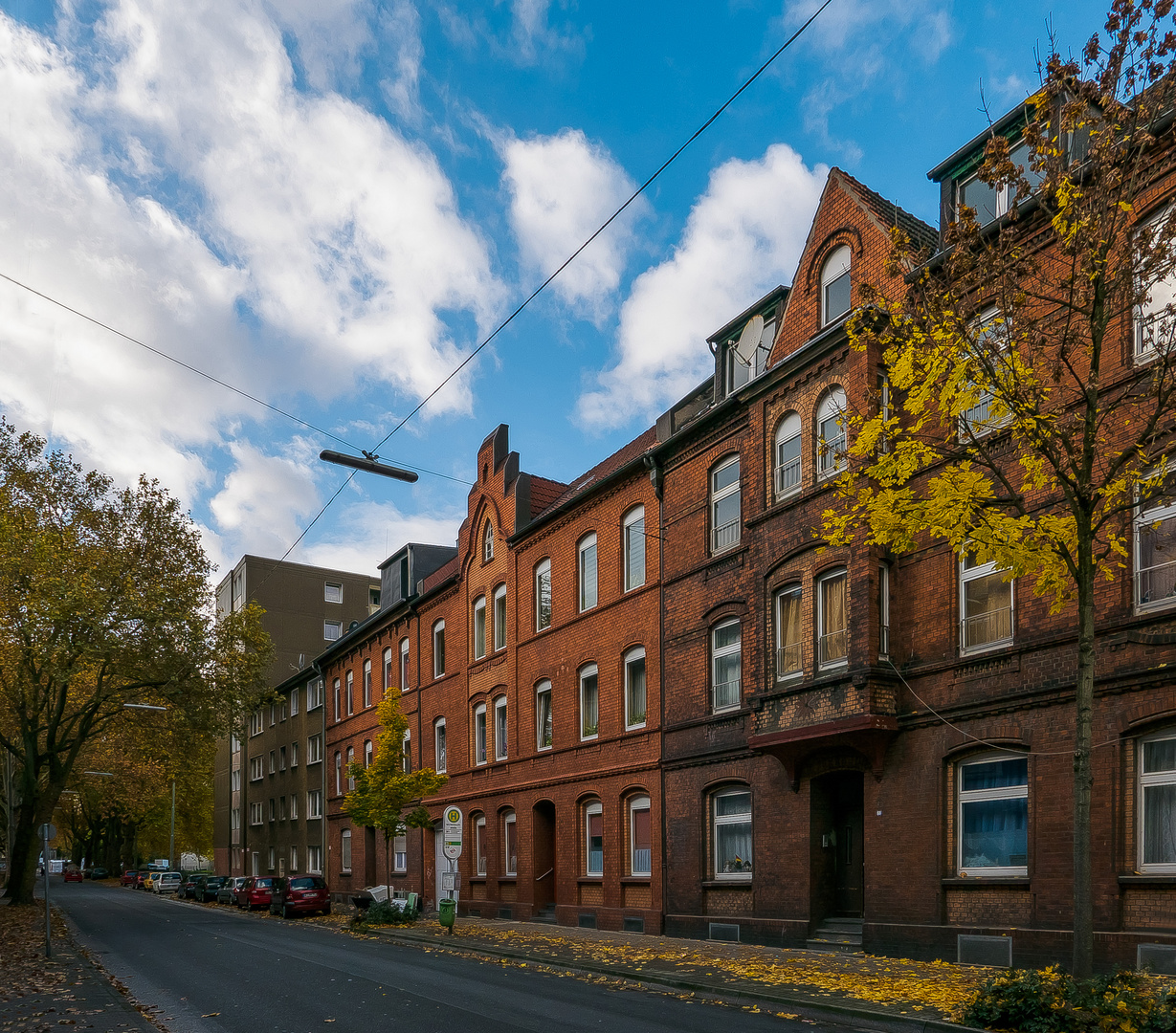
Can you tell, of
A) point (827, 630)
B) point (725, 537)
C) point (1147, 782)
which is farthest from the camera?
point (725, 537)

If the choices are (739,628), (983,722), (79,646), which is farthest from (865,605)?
(79,646)

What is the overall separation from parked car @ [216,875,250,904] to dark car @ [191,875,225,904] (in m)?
0.54

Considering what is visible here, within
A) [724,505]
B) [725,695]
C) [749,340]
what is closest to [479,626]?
[724,505]

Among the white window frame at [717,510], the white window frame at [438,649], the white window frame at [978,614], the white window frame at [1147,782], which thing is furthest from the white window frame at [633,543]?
the white window frame at [1147,782]

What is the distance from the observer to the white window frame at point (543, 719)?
28922mm

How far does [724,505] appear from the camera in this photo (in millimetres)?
22656

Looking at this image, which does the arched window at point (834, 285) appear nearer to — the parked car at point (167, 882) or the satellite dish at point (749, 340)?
the satellite dish at point (749, 340)

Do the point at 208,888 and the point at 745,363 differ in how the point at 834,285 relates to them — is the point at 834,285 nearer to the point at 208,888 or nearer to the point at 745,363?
the point at 745,363

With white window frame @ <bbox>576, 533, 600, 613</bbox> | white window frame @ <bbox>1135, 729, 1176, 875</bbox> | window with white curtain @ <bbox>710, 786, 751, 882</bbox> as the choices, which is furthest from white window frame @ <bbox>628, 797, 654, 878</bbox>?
white window frame @ <bbox>1135, 729, 1176, 875</bbox>

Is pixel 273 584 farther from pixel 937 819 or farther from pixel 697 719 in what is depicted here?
pixel 937 819

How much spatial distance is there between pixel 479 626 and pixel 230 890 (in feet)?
A: 65.2

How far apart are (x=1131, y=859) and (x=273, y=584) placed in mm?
62996

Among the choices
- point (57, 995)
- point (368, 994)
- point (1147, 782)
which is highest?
point (1147, 782)

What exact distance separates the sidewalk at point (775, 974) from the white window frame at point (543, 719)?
664 centimetres
